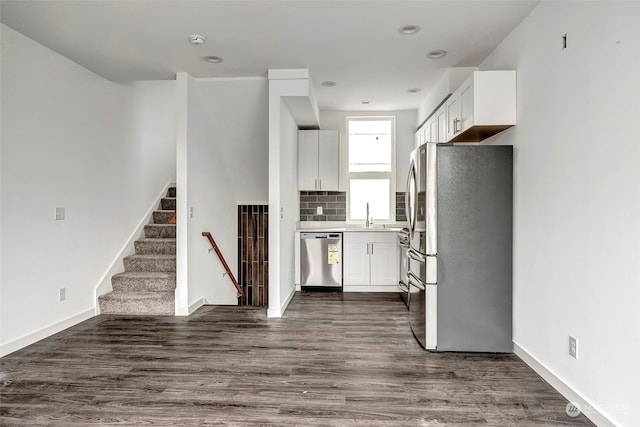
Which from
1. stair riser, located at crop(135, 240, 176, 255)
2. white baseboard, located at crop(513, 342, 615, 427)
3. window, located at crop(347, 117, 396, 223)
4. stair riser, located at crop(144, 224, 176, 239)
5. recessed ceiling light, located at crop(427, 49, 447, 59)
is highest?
recessed ceiling light, located at crop(427, 49, 447, 59)

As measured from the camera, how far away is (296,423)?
2111 millimetres

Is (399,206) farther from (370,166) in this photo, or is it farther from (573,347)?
(573,347)

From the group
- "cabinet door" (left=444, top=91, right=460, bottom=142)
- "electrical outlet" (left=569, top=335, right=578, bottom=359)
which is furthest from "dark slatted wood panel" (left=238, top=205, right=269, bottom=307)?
"electrical outlet" (left=569, top=335, right=578, bottom=359)

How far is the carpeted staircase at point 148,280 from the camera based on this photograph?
426cm

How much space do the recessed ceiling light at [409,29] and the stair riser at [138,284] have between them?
3.52 metres

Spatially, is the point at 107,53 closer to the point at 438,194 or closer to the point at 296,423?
the point at 438,194

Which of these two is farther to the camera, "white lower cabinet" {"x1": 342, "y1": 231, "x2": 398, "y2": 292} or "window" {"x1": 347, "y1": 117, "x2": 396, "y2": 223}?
"window" {"x1": 347, "y1": 117, "x2": 396, "y2": 223}

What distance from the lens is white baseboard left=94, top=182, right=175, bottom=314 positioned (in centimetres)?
431

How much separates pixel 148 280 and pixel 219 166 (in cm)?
163

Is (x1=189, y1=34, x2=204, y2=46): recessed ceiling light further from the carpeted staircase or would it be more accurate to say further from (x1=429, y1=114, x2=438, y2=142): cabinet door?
(x1=429, y1=114, x2=438, y2=142): cabinet door

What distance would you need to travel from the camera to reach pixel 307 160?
5.65m

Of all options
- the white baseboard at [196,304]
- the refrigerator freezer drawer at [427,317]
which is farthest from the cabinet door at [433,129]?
the white baseboard at [196,304]

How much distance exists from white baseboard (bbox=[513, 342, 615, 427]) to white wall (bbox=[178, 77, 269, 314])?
3.32 m

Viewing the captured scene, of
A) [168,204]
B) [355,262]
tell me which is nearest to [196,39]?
[168,204]
